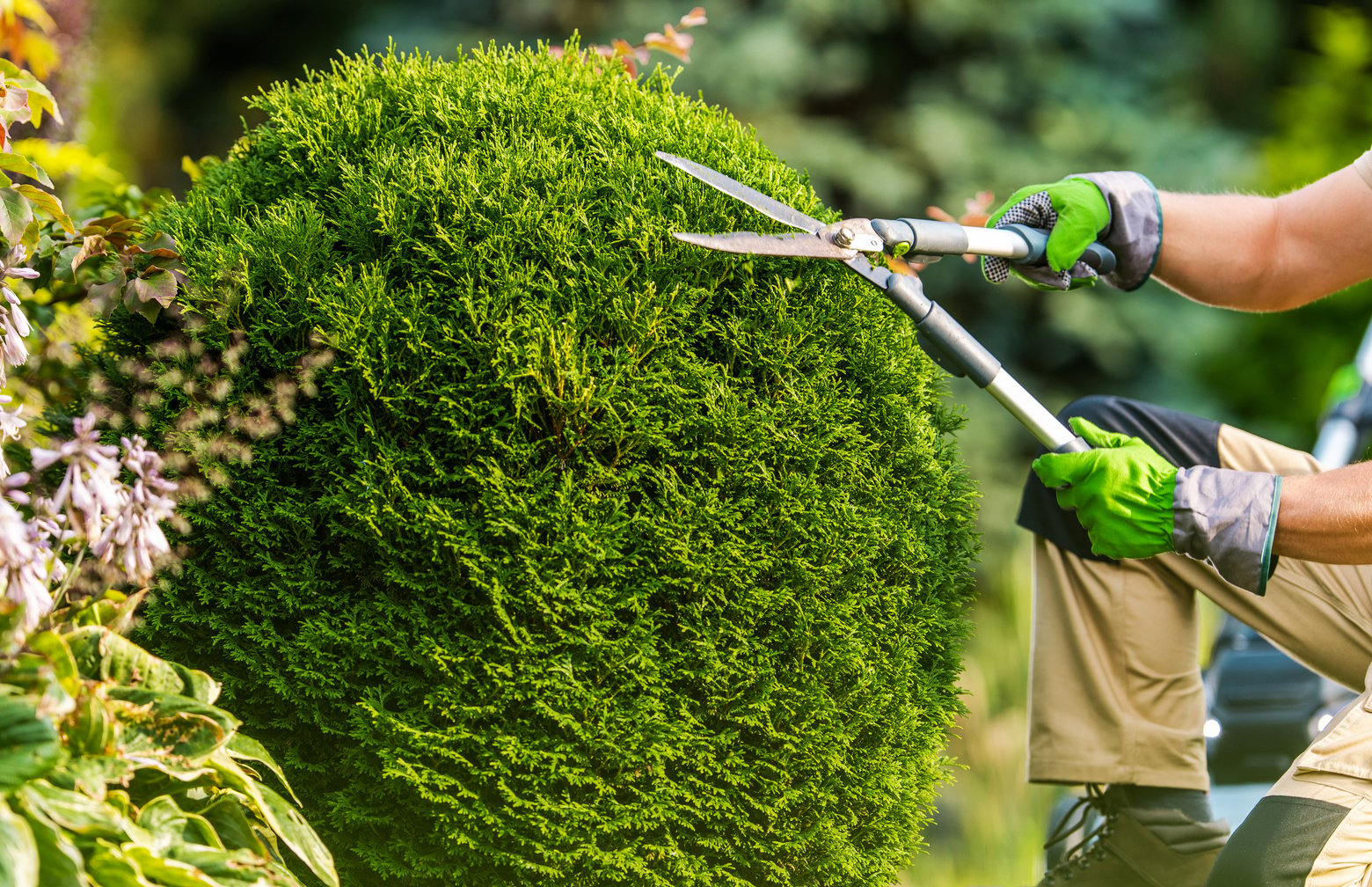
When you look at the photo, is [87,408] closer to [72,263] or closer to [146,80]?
[72,263]

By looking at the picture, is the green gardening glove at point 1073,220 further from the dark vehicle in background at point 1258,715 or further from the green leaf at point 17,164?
the green leaf at point 17,164

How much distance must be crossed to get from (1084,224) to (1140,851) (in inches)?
54.9

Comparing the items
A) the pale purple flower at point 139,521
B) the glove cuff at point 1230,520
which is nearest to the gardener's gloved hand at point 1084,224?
the glove cuff at point 1230,520

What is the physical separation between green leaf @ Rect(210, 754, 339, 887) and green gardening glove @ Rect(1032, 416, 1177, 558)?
144 centimetres

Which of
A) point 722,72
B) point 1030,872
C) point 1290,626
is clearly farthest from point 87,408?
point 722,72

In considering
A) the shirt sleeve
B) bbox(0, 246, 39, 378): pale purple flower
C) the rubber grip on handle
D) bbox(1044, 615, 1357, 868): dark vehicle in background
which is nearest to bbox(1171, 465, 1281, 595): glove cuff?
the rubber grip on handle

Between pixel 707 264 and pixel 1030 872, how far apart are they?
8.17ft

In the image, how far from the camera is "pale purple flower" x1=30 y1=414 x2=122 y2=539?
53.1 inches

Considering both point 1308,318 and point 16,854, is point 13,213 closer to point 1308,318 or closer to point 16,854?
point 16,854

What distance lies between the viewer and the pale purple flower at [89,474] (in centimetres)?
135

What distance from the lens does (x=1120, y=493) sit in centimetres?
204

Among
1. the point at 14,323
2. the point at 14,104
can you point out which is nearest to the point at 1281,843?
the point at 14,323

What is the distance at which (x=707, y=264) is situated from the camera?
181 cm

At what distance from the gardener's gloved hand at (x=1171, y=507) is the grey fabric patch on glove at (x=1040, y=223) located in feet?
1.54
